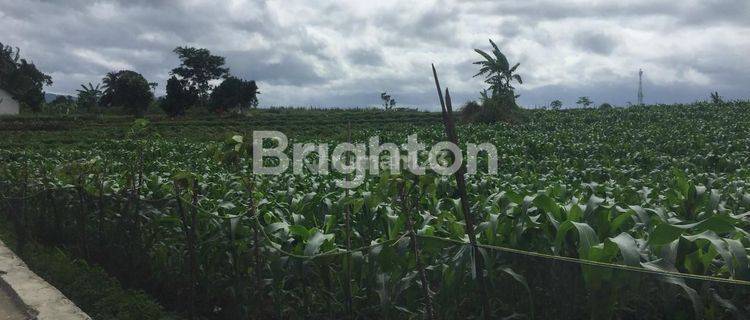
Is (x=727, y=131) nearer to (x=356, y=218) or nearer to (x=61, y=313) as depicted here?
(x=356, y=218)

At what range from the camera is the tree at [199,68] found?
5873cm

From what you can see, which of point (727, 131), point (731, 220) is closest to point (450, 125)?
point (731, 220)

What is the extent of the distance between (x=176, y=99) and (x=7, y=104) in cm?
1695

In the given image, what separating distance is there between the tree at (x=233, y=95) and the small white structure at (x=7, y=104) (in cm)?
1885

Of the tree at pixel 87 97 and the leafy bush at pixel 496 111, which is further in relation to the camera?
the tree at pixel 87 97

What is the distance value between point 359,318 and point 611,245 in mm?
1572

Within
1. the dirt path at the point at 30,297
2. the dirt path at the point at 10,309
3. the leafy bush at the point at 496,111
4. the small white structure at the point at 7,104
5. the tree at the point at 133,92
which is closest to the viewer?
the dirt path at the point at 30,297

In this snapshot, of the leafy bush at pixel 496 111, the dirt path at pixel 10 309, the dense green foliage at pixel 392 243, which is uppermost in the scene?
the leafy bush at pixel 496 111

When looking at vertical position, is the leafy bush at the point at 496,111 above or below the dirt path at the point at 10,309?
above

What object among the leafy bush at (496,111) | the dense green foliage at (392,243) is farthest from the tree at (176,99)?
the dense green foliage at (392,243)

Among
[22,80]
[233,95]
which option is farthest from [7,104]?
[233,95]

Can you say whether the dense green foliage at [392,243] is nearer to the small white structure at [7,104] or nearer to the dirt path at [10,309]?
the dirt path at [10,309]

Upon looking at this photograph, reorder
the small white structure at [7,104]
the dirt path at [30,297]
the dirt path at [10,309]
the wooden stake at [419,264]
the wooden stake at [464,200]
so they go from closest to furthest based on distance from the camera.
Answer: the wooden stake at [464,200] → the wooden stake at [419,264] → the dirt path at [30,297] → the dirt path at [10,309] → the small white structure at [7,104]

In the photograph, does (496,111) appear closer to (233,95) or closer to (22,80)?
(233,95)
